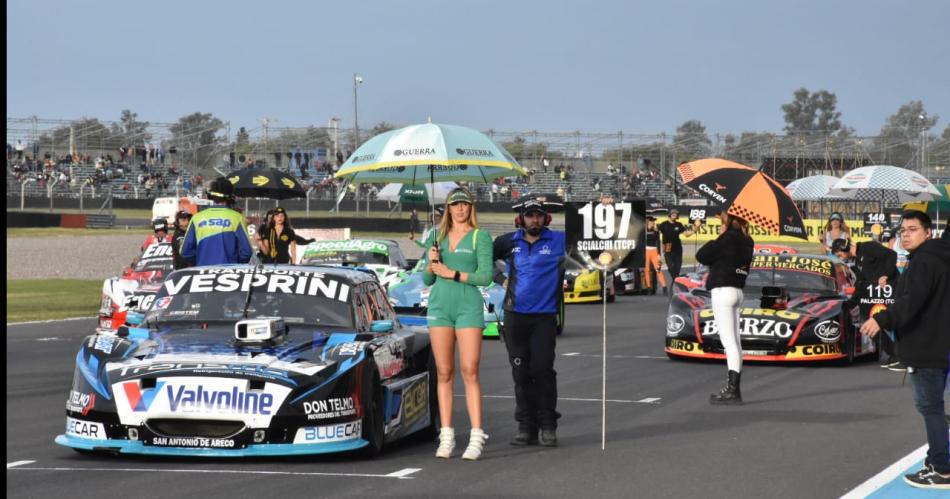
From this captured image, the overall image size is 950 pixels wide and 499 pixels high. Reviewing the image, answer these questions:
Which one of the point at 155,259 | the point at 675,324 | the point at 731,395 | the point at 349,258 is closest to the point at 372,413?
the point at 731,395

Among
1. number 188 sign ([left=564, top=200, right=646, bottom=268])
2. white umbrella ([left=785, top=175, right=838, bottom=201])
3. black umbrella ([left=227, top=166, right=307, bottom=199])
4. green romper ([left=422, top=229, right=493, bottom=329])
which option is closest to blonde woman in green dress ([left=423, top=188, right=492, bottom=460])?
green romper ([left=422, top=229, right=493, bottom=329])

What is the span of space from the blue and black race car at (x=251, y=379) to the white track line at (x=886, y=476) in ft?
9.11

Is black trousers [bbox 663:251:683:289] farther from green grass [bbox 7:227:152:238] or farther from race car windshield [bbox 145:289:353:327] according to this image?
green grass [bbox 7:227:152:238]

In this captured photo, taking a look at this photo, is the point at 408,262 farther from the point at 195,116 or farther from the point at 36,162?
the point at 195,116

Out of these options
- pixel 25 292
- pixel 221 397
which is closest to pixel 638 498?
pixel 221 397

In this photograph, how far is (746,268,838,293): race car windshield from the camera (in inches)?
655

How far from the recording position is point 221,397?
8.20 meters

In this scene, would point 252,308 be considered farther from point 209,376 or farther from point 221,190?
point 221,190

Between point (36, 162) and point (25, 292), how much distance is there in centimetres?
3980

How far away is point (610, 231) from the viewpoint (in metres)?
11.0

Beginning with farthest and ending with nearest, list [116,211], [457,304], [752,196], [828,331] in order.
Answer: [116,211]
[828,331]
[752,196]
[457,304]

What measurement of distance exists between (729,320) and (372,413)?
4.76 m

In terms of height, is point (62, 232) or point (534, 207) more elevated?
point (534, 207)

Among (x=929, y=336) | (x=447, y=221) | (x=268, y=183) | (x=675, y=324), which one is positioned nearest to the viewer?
(x=929, y=336)
